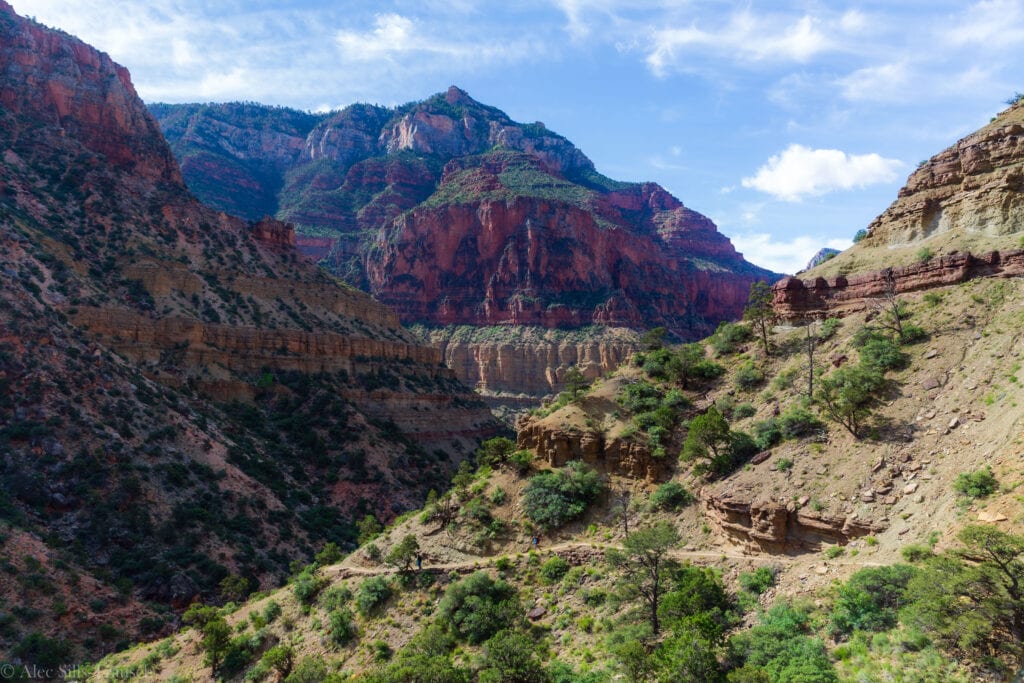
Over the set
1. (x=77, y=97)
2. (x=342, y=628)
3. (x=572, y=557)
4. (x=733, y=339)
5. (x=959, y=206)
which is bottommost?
(x=342, y=628)

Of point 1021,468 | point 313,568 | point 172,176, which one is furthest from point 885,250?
point 172,176

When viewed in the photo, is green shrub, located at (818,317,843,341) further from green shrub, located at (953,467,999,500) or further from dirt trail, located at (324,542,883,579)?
→ dirt trail, located at (324,542,883,579)

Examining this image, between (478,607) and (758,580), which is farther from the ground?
(758,580)

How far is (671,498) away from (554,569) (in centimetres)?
692

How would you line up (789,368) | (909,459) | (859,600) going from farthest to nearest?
(789,368) < (909,459) < (859,600)

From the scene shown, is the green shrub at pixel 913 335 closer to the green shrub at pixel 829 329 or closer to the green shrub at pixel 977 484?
the green shrub at pixel 829 329

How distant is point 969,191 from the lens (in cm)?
3656

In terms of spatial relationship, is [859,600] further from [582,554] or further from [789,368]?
[789,368]

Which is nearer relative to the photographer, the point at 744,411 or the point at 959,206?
the point at 744,411

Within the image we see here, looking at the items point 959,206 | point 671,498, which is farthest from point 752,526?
point 959,206

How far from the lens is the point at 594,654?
24719 millimetres

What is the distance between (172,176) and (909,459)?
10631 cm

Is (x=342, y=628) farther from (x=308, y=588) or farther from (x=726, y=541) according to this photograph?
(x=726, y=541)

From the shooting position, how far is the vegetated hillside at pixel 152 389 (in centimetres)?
4119
